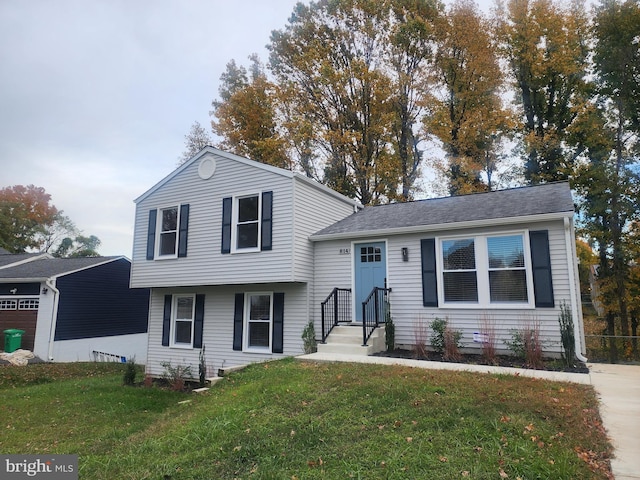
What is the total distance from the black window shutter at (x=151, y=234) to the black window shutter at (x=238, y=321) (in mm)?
3262

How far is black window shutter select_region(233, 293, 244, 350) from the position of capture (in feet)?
35.1

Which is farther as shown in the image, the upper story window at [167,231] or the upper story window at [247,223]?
the upper story window at [167,231]

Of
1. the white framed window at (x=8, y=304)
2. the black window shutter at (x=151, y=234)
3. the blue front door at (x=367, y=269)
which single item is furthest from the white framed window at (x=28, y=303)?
the blue front door at (x=367, y=269)

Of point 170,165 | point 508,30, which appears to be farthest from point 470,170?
point 170,165

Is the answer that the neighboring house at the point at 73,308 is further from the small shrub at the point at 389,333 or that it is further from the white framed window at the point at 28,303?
the small shrub at the point at 389,333

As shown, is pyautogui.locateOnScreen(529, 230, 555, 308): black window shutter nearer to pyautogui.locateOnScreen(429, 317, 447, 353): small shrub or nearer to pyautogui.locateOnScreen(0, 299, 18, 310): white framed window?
pyautogui.locateOnScreen(429, 317, 447, 353): small shrub

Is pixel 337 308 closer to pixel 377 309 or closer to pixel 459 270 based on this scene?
pixel 377 309

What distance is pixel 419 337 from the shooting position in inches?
340

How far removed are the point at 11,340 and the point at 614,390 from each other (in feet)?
59.1

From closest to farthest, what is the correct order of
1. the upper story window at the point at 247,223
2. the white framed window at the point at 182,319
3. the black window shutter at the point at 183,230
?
the upper story window at the point at 247,223
the black window shutter at the point at 183,230
the white framed window at the point at 182,319

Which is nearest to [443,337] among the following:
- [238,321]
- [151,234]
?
[238,321]

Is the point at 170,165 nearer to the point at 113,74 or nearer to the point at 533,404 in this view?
the point at 113,74

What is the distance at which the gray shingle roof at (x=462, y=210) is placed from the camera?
27.1 feet

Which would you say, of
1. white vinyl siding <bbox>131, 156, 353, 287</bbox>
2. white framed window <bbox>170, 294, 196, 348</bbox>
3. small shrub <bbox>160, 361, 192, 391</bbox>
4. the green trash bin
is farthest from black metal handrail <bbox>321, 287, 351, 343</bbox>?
the green trash bin
